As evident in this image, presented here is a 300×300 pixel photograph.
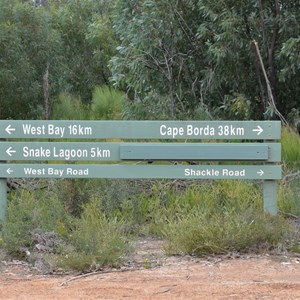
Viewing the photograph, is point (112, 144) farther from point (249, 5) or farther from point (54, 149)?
point (249, 5)

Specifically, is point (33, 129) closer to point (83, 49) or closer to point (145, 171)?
point (145, 171)

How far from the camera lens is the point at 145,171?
791cm

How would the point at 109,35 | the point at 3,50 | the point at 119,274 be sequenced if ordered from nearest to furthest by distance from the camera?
the point at 119,274
the point at 3,50
the point at 109,35

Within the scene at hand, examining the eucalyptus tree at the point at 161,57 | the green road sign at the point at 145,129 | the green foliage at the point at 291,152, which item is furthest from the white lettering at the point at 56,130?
the eucalyptus tree at the point at 161,57

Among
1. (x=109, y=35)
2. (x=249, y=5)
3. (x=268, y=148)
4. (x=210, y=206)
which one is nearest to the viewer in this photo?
(x=268, y=148)

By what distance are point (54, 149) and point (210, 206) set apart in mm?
1928

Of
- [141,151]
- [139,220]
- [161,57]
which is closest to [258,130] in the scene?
[141,151]

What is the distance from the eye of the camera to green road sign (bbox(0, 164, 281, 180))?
25.9 feet

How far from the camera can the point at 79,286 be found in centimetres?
626

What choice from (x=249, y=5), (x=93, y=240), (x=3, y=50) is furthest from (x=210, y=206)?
(x=3, y=50)

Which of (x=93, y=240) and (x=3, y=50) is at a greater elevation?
(x=3, y=50)

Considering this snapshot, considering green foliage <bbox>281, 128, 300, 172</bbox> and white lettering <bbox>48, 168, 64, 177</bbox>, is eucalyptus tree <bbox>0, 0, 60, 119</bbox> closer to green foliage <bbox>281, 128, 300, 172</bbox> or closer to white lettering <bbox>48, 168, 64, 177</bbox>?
green foliage <bbox>281, 128, 300, 172</bbox>

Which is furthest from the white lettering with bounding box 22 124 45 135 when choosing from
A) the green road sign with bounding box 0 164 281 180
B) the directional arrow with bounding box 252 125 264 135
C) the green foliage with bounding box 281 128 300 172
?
the green foliage with bounding box 281 128 300 172

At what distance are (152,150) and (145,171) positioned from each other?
0.80 ft
